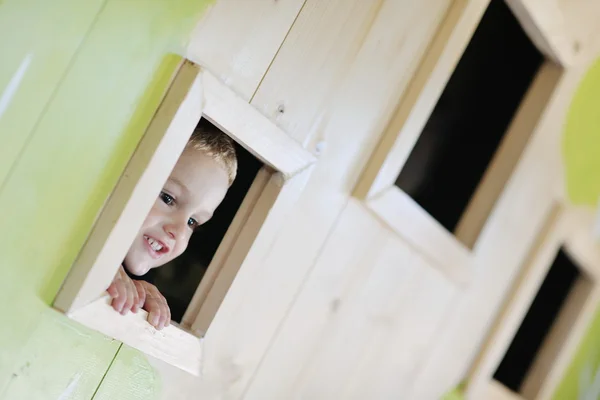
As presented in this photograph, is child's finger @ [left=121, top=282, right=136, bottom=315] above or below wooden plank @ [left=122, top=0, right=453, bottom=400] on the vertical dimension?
below

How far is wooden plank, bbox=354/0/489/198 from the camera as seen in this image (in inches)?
33.6

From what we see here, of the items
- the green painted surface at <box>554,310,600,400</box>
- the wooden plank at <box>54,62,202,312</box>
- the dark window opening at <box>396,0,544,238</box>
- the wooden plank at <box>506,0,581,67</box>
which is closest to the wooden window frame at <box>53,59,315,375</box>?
the wooden plank at <box>54,62,202,312</box>

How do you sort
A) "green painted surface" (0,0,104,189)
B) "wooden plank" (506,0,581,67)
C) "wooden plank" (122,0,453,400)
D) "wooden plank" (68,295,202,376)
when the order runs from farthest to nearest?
"wooden plank" (506,0,581,67), "wooden plank" (122,0,453,400), "wooden plank" (68,295,202,376), "green painted surface" (0,0,104,189)

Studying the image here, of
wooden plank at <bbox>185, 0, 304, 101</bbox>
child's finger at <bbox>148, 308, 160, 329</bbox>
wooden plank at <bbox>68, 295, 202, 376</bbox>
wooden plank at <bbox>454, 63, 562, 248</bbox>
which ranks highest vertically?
wooden plank at <bbox>454, 63, 562, 248</bbox>

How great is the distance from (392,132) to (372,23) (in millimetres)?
153

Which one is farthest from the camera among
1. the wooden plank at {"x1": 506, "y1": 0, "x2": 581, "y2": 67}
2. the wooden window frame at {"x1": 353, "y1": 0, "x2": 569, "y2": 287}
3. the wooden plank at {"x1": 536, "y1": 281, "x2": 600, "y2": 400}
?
the wooden plank at {"x1": 536, "y1": 281, "x2": 600, "y2": 400}

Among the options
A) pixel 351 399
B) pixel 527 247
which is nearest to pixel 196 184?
pixel 351 399

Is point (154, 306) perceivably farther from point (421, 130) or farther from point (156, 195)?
point (421, 130)

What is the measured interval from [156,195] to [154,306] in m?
0.16

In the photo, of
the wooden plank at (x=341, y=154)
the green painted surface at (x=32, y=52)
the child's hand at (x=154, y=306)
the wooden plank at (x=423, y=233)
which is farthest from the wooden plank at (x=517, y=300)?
the green painted surface at (x=32, y=52)

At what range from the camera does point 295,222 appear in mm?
811

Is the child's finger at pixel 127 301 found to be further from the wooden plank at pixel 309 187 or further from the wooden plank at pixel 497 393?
the wooden plank at pixel 497 393

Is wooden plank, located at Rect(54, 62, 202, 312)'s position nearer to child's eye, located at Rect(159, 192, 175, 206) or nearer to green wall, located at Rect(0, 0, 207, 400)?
green wall, located at Rect(0, 0, 207, 400)

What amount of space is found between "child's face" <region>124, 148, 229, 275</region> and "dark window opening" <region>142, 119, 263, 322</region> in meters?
0.12
